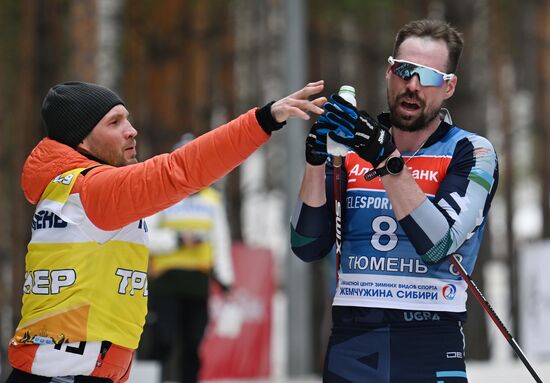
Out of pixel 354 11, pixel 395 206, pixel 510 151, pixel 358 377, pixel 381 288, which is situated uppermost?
pixel 354 11

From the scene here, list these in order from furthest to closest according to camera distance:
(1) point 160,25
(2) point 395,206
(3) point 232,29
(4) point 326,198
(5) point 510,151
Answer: (5) point 510,151, (3) point 232,29, (1) point 160,25, (4) point 326,198, (2) point 395,206

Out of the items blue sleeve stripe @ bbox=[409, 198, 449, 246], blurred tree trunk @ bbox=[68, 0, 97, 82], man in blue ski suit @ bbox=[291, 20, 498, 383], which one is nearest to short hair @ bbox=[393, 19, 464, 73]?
man in blue ski suit @ bbox=[291, 20, 498, 383]

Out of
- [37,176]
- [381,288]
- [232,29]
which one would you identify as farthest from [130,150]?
[232,29]

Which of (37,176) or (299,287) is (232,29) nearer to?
(299,287)

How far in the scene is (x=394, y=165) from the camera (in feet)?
14.1

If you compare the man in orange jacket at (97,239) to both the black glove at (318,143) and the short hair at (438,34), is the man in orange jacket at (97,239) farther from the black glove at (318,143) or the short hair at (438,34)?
the short hair at (438,34)

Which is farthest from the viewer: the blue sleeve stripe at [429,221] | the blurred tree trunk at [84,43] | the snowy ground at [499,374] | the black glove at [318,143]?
the blurred tree trunk at [84,43]

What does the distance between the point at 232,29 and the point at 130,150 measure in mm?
19644

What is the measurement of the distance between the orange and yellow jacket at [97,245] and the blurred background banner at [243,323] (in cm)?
987

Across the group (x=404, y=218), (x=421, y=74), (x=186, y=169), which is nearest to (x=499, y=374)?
(x=421, y=74)

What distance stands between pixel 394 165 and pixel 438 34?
2.04 feet

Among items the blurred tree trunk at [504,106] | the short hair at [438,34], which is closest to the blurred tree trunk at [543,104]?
the blurred tree trunk at [504,106]

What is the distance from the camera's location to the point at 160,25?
68.1 ft

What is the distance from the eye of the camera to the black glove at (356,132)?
430 centimetres
